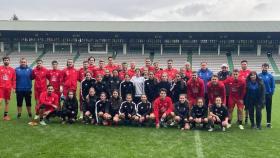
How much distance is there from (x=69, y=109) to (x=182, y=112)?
286 centimetres

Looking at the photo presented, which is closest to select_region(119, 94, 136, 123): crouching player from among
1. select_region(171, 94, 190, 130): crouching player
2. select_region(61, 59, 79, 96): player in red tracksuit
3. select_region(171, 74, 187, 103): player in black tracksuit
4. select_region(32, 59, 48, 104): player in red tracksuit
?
select_region(171, 94, 190, 130): crouching player

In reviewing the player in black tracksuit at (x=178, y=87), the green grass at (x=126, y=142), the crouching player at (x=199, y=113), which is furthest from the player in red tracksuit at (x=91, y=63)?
the crouching player at (x=199, y=113)

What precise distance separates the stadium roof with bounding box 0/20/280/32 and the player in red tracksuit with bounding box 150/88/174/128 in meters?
25.4

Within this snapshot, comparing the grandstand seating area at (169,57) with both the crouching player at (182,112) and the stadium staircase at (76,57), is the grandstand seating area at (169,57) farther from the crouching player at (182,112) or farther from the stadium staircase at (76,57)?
the crouching player at (182,112)

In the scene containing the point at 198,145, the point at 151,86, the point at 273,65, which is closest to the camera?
the point at 198,145

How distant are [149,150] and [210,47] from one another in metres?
30.6

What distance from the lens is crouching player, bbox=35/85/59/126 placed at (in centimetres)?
945

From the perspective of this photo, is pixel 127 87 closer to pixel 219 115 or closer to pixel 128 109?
pixel 128 109

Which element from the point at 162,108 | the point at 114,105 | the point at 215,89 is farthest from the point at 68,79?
the point at 215,89

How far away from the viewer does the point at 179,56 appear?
36375mm

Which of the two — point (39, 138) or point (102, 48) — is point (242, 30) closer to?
point (102, 48)

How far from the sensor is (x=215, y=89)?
929 centimetres

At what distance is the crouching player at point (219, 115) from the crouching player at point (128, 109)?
1.92 m

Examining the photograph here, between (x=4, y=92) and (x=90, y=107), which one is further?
(x=4, y=92)
